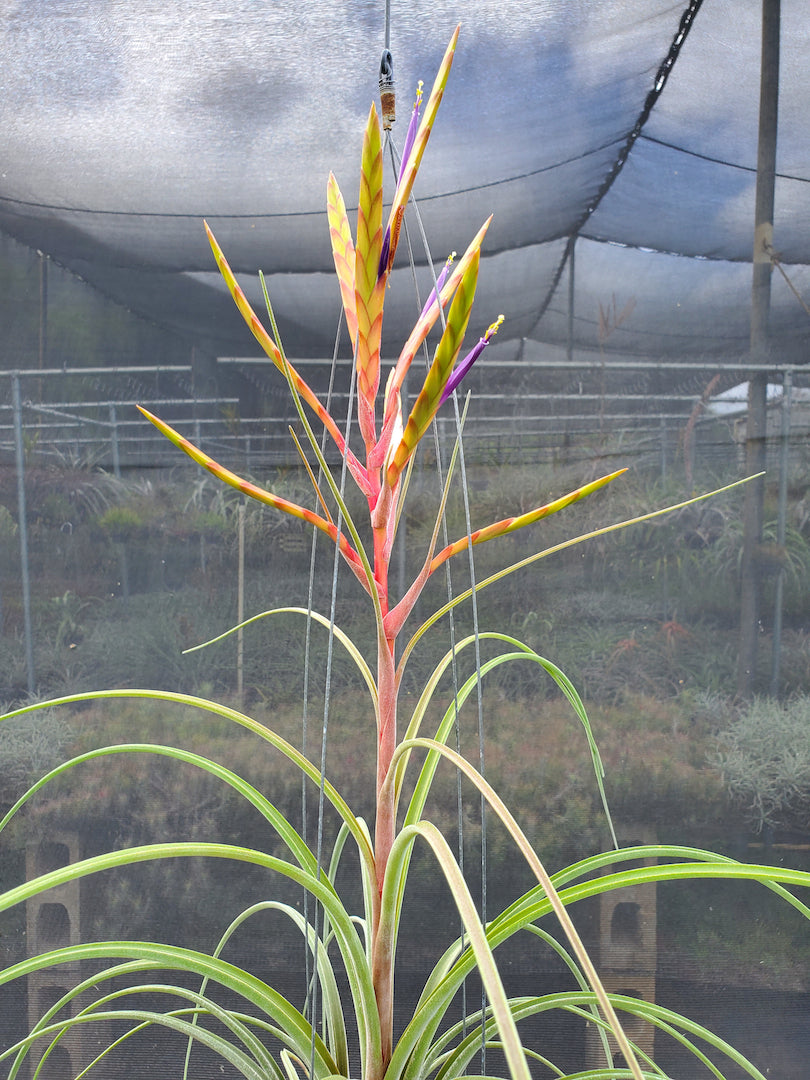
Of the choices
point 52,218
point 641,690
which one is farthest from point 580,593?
point 52,218

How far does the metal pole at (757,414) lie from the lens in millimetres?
1174

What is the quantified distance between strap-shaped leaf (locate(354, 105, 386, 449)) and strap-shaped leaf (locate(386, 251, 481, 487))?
85 mm

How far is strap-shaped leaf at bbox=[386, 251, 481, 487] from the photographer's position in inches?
13.9

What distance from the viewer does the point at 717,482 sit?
1180 millimetres

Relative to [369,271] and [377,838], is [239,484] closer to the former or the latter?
[369,271]

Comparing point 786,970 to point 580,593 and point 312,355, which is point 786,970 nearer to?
point 580,593

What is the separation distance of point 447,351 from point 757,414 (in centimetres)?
103

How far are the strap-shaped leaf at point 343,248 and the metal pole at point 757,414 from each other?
0.91 metres

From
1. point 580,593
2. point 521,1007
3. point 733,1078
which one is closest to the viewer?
point 521,1007

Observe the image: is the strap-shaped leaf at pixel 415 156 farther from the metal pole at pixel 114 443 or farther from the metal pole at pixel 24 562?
the metal pole at pixel 24 562

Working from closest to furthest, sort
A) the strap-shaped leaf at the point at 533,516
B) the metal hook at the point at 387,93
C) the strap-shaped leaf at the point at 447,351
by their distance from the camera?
the strap-shaped leaf at the point at 447,351
the strap-shaped leaf at the point at 533,516
the metal hook at the point at 387,93

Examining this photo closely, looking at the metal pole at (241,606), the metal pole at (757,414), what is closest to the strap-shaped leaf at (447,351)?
the metal pole at (241,606)

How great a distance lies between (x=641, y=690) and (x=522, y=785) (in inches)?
10.5

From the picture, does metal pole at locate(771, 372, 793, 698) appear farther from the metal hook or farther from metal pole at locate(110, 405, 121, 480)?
metal pole at locate(110, 405, 121, 480)
